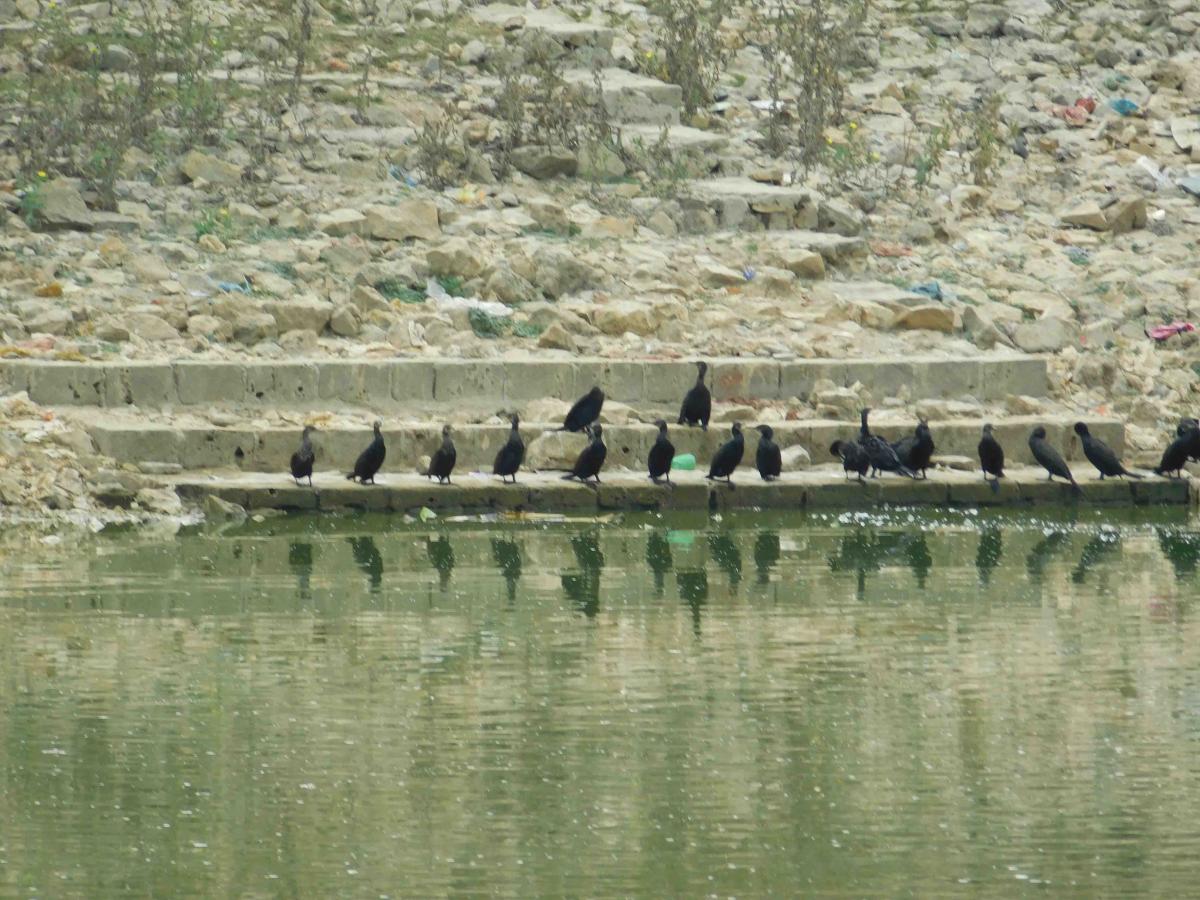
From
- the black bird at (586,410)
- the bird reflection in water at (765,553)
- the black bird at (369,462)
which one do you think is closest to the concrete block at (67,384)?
the black bird at (369,462)

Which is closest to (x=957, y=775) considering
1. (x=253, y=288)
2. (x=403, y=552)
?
(x=403, y=552)

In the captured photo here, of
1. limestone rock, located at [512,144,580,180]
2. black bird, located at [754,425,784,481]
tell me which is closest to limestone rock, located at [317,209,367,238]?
limestone rock, located at [512,144,580,180]

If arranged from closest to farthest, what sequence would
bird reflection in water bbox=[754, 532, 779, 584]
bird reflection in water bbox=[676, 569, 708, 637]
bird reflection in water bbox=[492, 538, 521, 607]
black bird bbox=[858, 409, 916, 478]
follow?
bird reflection in water bbox=[676, 569, 708, 637]
bird reflection in water bbox=[492, 538, 521, 607]
bird reflection in water bbox=[754, 532, 779, 584]
black bird bbox=[858, 409, 916, 478]

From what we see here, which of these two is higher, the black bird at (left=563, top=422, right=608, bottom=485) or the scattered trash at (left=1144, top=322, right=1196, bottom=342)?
the scattered trash at (left=1144, top=322, right=1196, bottom=342)

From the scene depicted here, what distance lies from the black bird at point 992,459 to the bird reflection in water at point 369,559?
4.23 meters

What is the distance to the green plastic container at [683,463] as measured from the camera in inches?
632

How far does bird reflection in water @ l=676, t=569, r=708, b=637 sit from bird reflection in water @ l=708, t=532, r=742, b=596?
0.14 meters

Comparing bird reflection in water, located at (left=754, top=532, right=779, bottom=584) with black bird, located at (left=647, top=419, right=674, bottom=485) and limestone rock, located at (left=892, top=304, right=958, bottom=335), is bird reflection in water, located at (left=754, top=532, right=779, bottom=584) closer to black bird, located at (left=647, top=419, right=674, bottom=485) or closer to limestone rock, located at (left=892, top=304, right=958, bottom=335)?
black bird, located at (left=647, top=419, right=674, bottom=485)

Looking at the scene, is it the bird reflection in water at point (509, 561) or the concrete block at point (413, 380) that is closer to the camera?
the bird reflection in water at point (509, 561)

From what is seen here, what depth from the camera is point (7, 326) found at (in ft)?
53.1

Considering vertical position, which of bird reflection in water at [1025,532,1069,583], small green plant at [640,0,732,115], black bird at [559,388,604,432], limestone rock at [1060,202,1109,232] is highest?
small green plant at [640,0,732,115]

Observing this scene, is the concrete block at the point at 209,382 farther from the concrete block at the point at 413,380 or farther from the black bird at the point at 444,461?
the black bird at the point at 444,461

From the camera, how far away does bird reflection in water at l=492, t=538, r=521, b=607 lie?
12.2 metres

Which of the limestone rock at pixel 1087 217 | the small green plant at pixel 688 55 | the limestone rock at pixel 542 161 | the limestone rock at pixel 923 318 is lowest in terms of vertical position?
the limestone rock at pixel 923 318
